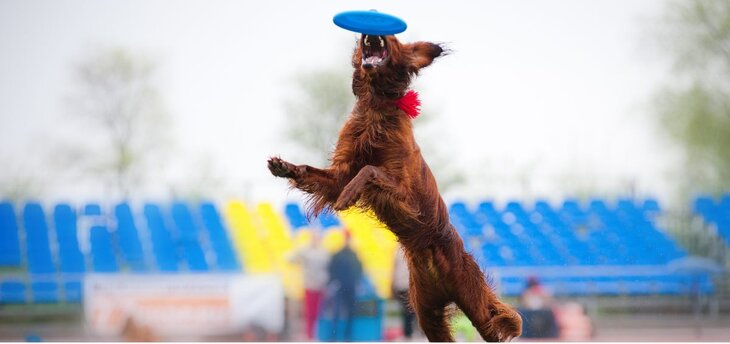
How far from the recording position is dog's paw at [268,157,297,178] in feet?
14.2

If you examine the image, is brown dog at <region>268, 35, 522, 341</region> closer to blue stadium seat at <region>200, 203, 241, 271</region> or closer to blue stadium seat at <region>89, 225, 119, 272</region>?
blue stadium seat at <region>200, 203, 241, 271</region>

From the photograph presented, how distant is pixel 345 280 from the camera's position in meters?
10.6

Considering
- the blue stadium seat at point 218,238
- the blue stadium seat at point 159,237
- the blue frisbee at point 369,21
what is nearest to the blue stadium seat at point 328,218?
the blue frisbee at point 369,21

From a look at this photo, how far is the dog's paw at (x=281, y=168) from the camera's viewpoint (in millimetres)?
4336

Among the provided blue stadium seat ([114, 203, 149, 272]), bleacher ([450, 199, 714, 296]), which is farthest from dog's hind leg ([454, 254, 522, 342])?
blue stadium seat ([114, 203, 149, 272])

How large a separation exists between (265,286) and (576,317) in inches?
177

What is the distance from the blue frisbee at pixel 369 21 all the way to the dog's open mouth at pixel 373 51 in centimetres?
16

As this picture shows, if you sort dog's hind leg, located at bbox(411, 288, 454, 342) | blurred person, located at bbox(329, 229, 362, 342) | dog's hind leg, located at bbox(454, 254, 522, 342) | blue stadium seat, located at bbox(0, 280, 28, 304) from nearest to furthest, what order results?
dog's hind leg, located at bbox(454, 254, 522, 342), dog's hind leg, located at bbox(411, 288, 454, 342), blurred person, located at bbox(329, 229, 362, 342), blue stadium seat, located at bbox(0, 280, 28, 304)

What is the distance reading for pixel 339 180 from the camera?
15.0 feet

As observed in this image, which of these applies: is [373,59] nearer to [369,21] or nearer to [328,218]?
[369,21]

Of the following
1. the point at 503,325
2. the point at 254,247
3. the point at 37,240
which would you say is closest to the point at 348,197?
the point at 503,325

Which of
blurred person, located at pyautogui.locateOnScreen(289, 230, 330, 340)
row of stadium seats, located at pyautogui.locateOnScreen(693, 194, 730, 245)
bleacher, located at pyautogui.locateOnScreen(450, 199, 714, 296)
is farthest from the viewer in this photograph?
row of stadium seats, located at pyautogui.locateOnScreen(693, 194, 730, 245)

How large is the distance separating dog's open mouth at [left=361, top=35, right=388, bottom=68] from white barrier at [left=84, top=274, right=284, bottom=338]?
8.26 metres

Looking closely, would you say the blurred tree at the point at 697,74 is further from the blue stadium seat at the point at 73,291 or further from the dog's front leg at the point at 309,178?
the dog's front leg at the point at 309,178
